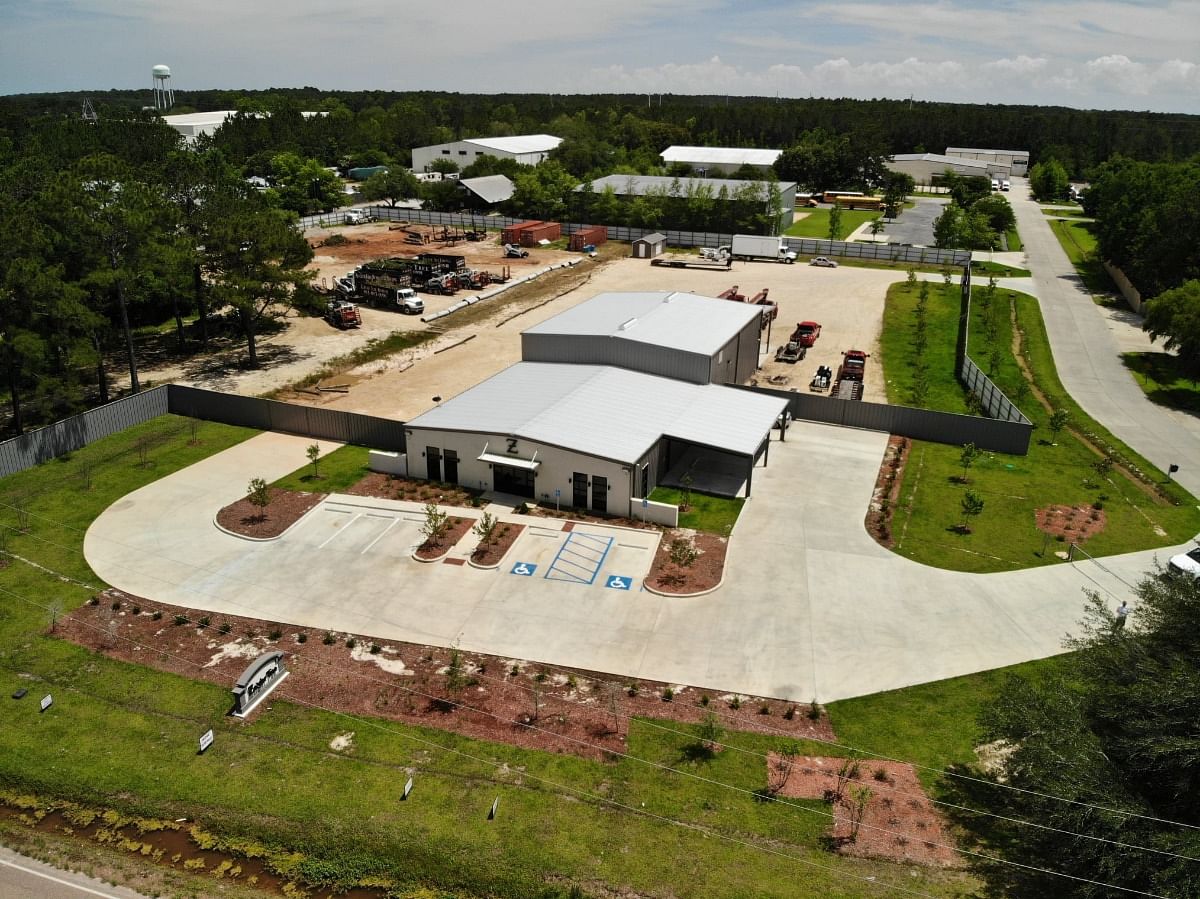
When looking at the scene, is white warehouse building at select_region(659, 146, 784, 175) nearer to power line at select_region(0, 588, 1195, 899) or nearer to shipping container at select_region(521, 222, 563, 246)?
shipping container at select_region(521, 222, 563, 246)

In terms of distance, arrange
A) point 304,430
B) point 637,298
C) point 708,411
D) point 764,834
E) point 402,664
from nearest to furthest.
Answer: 1. point 764,834
2. point 402,664
3. point 708,411
4. point 304,430
5. point 637,298

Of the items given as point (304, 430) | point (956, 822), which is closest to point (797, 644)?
point (956, 822)

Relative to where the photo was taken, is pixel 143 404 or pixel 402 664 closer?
pixel 402 664

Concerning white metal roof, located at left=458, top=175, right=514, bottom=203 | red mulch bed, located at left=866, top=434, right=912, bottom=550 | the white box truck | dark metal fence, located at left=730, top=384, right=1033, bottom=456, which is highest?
white metal roof, located at left=458, top=175, right=514, bottom=203

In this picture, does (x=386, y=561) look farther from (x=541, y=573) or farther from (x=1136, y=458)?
(x=1136, y=458)

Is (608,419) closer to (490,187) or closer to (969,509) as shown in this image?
(969,509)

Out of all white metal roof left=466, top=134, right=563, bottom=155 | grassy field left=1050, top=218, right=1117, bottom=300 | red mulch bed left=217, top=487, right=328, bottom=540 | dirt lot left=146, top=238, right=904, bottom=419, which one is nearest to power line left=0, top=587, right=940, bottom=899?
red mulch bed left=217, top=487, right=328, bottom=540

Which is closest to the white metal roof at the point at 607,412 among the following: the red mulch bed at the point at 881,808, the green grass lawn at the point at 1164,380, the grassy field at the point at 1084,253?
the red mulch bed at the point at 881,808
